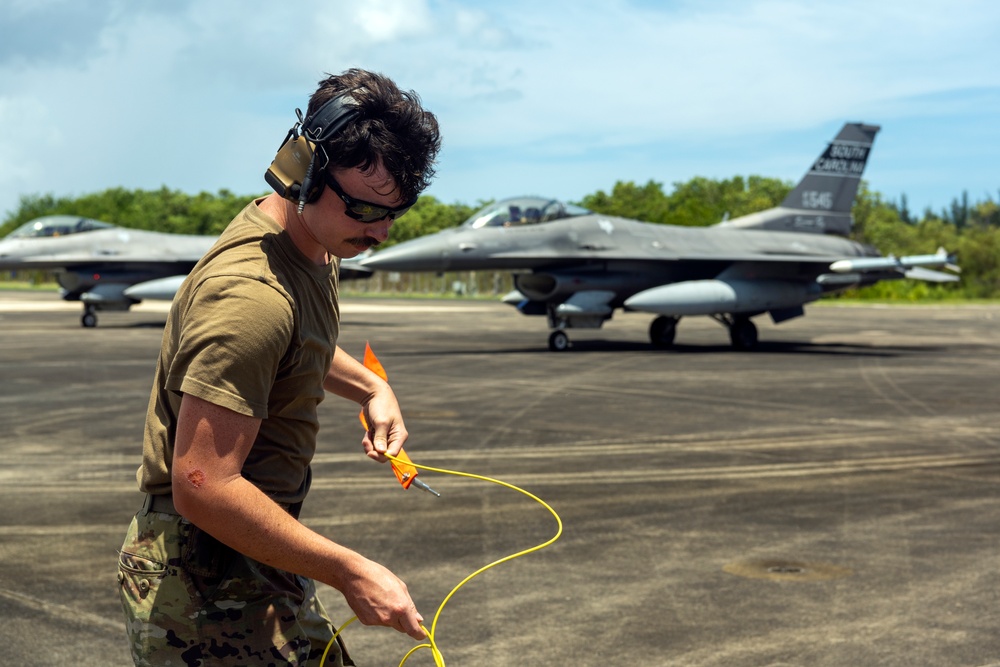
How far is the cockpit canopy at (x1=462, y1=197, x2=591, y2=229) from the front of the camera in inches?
973

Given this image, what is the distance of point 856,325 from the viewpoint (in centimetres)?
3788

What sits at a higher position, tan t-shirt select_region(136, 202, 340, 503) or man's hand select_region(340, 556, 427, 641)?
tan t-shirt select_region(136, 202, 340, 503)

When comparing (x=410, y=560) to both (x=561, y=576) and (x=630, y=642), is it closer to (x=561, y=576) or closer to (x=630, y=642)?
(x=561, y=576)

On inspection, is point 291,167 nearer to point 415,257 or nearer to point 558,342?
point 415,257

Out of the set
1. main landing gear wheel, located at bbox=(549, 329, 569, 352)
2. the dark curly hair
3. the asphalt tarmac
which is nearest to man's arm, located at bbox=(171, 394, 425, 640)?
the dark curly hair

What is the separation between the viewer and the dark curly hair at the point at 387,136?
234 centimetres

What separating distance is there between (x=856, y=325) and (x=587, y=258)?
53.9ft

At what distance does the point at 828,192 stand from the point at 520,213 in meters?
11.5

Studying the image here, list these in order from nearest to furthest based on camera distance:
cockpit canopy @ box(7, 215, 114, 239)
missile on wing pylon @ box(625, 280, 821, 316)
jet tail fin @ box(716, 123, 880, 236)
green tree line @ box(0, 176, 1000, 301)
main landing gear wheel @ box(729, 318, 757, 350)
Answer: missile on wing pylon @ box(625, 280, 821, 316) < main landing gear wheel @ box(729, 318, 757, 350) < jet tail fin @ box(716, 123, 880, 236) < cockpit canopy @ box(7, 215, 114, 239) < green tree line @ box(0, 176, 1000, 301)

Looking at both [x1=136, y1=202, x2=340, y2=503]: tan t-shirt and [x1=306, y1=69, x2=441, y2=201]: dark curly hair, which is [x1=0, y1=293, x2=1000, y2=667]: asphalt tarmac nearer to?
[x1=136, y1=202, x2=340, y2=503]: tan t-shirt

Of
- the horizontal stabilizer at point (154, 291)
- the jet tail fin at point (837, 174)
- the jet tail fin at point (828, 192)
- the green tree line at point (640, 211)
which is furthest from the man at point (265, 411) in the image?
the green tree line at point (640, 211)

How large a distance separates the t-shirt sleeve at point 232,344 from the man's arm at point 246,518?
36mm

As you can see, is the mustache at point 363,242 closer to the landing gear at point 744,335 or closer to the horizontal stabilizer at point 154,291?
the landing gear at point 744,335

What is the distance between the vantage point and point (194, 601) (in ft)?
7.88
